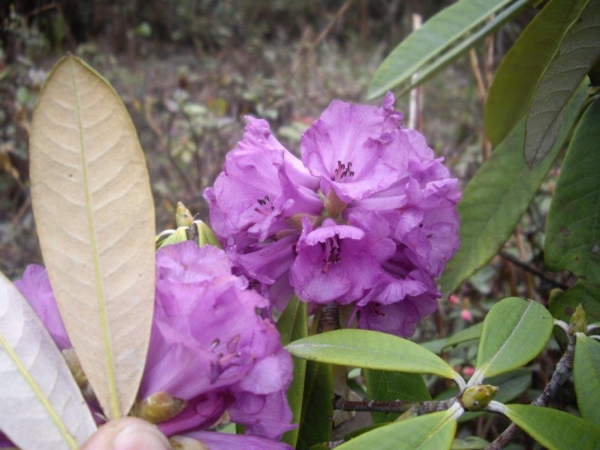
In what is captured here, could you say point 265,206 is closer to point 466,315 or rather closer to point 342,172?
point 342,172

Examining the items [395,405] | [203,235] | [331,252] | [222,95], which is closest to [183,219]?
[203,235]

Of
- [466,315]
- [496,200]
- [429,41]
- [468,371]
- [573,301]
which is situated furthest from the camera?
[466,315]

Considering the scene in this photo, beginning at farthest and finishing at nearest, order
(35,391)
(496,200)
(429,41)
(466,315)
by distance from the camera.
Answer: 1. (466,315)
2. (429,41)
3. (496,200)
4. (35,391)

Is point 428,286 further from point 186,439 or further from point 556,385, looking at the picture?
A: point 186,439

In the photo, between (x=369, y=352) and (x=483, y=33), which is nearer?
(x=369, y=352)

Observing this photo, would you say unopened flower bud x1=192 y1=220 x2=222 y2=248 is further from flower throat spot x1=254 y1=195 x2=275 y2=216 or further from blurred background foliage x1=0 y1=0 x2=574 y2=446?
blurred background foliage x1=0 y1=0 x2=574 y2=446

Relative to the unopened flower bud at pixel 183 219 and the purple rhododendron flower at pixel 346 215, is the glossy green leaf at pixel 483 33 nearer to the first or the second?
the purple rhododendron flower at pixel 346 215

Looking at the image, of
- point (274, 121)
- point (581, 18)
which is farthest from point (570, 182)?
point (274, 121)
